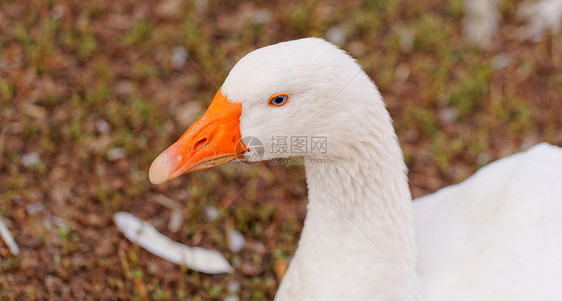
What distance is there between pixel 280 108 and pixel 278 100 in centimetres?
3

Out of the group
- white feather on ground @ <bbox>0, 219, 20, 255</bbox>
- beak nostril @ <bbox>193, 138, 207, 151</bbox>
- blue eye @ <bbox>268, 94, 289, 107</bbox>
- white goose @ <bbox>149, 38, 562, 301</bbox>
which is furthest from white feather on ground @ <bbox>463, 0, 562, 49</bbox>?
white feather on ground @ <bbox>0, 219, 20, 255</bbox>

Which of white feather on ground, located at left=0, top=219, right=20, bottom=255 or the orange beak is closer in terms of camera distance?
the orange beak

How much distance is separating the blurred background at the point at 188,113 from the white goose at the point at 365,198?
0.95 meters

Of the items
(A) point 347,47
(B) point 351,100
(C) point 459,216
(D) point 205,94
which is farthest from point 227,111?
(A) point 347,47

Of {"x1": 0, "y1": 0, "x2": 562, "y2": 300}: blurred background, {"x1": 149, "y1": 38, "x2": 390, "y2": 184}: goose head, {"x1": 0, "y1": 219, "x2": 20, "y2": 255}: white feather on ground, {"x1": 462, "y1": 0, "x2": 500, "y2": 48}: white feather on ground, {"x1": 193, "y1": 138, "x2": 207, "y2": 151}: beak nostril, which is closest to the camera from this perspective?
{"x1": 149, "y1": 38, "x2": 390, "y2": 184}: goose head

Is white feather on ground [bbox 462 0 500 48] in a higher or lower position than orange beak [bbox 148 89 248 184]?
lower

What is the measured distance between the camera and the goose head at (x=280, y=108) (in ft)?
6.43

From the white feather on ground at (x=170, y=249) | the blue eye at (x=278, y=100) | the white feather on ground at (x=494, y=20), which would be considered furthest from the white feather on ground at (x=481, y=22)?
the blue eye at (x=278, y=100)

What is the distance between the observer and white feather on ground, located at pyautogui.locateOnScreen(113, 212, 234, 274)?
3.24 metres

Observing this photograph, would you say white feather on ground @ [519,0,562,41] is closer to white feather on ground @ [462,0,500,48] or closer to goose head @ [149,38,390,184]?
white feather on ground @ [462,0,500,48]

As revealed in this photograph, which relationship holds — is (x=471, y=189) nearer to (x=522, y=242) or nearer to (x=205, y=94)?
(x=522, y=242)

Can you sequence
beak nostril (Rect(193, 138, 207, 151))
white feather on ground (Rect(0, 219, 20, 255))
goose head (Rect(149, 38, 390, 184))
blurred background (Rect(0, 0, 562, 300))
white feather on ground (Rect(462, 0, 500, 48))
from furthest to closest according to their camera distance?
white feather on ground (Rect(462, 0, 500, 48))
blurred background (Rect(0, 0, 562, 300))
white feather on ground (Rect(0, 219, 20, 255))
beak nostril (Rect(193, 138, 207, 151))
goose head (Rect(149, 38, 390, 184))

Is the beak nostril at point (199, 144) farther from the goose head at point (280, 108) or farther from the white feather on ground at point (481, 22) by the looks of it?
the white feather on ground at point (481, 22)

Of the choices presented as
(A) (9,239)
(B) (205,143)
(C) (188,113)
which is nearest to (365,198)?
(B) (205,143)
